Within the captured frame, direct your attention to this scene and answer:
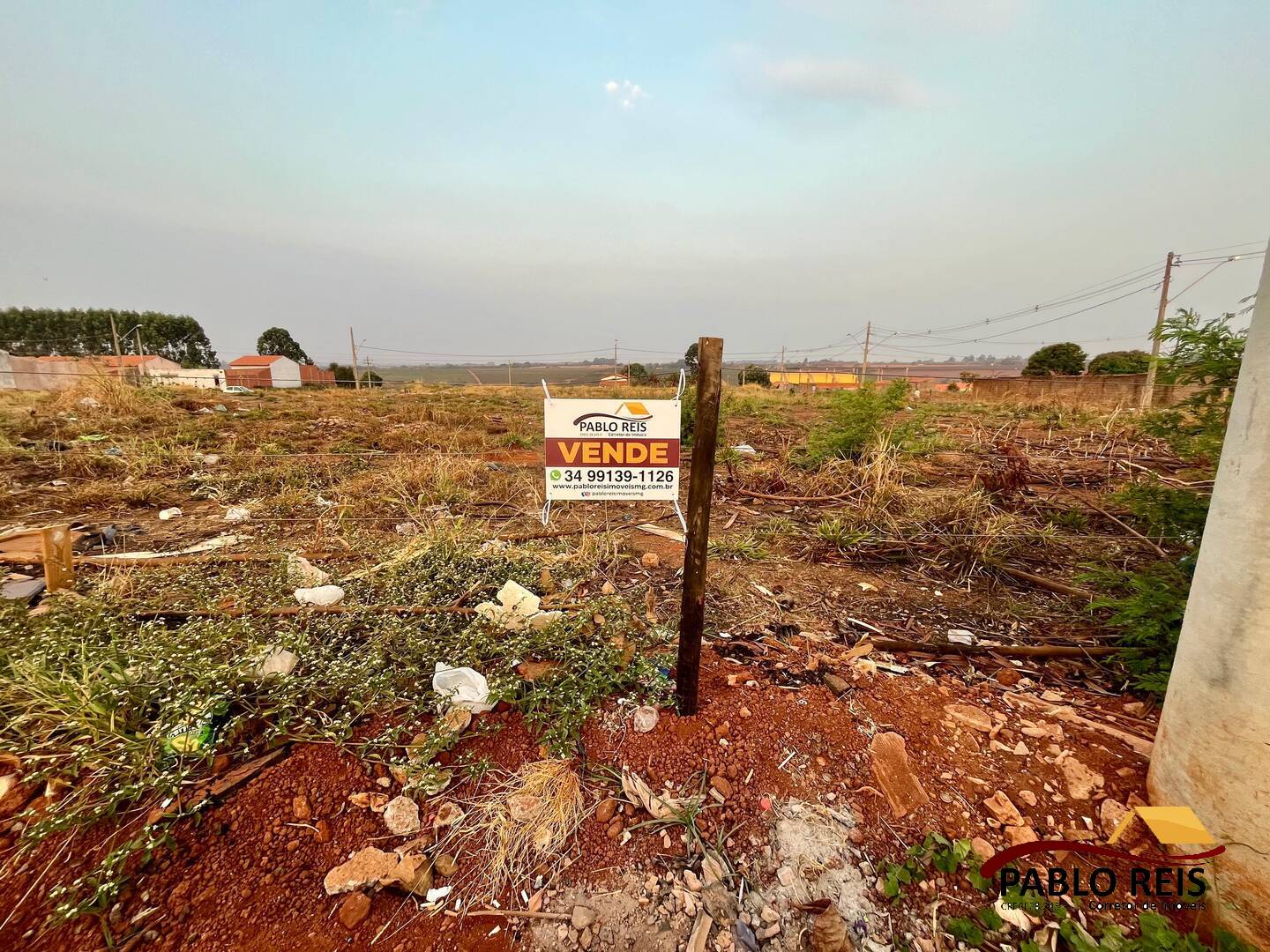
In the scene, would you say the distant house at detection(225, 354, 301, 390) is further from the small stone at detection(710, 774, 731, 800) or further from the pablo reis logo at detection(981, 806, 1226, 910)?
the pablo reis logo at detection(981, 806, 1226, 910)

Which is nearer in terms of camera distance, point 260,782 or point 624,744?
point 260,782

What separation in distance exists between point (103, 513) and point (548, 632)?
17.6ft

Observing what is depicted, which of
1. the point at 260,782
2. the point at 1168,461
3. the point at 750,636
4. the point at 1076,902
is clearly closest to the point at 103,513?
the point at 260,782

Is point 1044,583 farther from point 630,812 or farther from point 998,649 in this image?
point 630,812

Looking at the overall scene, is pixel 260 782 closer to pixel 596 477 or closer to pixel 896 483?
pixel 596 477

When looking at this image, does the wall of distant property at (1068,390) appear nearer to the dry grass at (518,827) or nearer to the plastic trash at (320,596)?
the dry grass at (518,827)

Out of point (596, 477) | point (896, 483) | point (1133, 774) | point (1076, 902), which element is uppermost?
point (596, 477)

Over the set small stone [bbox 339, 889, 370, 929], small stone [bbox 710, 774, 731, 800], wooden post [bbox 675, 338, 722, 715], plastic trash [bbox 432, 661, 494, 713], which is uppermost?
wooden post [bbox 675, 338, 722, 715]

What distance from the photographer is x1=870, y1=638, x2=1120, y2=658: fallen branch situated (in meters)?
2.71

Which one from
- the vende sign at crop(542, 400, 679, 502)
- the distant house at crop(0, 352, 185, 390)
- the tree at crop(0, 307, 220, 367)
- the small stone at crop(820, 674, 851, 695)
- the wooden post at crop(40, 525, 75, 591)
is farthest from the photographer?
the tree at crop(0, 307, 220, 367)

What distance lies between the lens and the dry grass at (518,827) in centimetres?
158

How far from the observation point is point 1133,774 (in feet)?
5.94

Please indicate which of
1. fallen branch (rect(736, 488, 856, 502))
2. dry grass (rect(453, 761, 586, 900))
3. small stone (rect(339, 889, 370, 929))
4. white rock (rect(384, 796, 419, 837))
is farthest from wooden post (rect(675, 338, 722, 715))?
fallen branch (rect(736, 488, 856, 502))

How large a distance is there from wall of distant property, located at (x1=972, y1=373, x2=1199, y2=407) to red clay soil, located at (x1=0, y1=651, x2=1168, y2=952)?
1797cm
